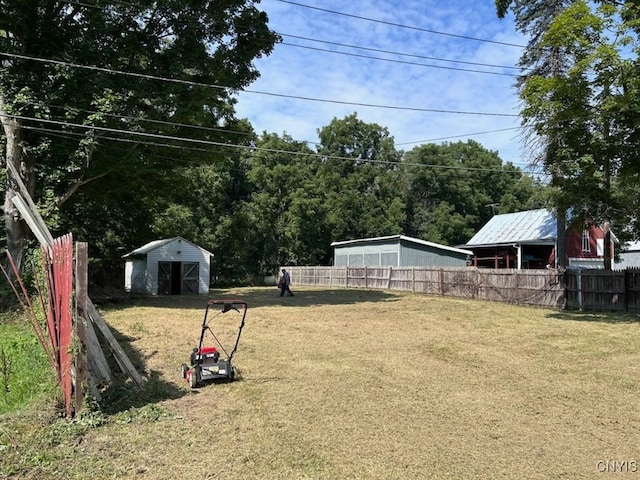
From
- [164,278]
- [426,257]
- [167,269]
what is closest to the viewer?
[164,278]

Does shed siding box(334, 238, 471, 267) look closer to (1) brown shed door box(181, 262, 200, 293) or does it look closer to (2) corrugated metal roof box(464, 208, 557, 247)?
(2) corrugated metal roof box(464, 208, 557, 247)

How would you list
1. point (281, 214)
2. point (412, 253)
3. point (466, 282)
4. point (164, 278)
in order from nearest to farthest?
point (466, 282) → point (164, 278) → point (412, 253) → point (281, 214)

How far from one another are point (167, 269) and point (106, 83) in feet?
45.8

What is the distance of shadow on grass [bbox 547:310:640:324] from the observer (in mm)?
13339

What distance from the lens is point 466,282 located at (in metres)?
21.1

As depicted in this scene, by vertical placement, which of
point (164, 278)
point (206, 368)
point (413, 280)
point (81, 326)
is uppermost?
point (81, 326)

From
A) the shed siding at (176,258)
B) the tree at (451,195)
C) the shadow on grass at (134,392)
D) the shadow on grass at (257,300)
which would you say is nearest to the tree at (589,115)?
the shadow on grass at (257,300)

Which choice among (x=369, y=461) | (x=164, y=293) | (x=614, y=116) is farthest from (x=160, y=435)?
(x=164, y=293)

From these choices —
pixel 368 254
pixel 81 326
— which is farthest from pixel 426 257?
pixel 81 326

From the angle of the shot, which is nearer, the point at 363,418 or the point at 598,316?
the point at 363,418

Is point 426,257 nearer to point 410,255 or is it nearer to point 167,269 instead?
point 410,255

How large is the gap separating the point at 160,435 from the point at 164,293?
2242cm

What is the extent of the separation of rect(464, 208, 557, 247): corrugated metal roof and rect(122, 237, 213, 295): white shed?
1845 centimetres

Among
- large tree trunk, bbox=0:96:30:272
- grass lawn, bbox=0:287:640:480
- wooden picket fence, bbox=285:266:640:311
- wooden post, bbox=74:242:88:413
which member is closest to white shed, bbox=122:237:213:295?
wooden picket fence, bbox=285:266:640:311
